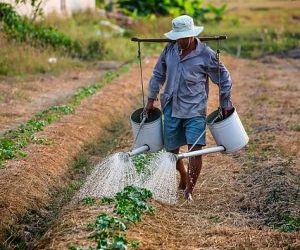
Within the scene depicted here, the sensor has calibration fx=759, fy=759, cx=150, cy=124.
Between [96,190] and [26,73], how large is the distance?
10.8m

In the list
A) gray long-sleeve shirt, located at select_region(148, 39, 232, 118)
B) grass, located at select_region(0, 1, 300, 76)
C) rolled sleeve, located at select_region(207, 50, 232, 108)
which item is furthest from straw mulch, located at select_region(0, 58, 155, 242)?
grass, located at select_region(0, 1, 300, 76)

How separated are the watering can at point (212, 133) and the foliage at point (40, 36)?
11228 millimetres

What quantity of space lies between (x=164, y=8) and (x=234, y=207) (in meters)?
24.0

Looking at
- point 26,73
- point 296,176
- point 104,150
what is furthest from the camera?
point 26,73

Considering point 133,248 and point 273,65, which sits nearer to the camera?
point 133,248

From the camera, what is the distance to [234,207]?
739 centimetres

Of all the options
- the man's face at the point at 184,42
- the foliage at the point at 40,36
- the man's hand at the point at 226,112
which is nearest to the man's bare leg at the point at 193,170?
the man's hand at the point at 226,112

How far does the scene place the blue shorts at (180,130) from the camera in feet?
25.0

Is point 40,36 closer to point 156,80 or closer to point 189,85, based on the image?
point 156,80

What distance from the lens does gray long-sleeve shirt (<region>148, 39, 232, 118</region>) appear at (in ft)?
24.7

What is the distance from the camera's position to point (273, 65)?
21.4 m

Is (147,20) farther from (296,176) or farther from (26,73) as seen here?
(296,176)

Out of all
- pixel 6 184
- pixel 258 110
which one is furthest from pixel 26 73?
pixel 6 184

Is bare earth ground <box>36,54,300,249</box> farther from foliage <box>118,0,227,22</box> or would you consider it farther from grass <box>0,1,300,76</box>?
foliage <box>118,0,227,22</box>
